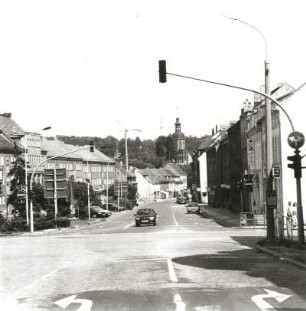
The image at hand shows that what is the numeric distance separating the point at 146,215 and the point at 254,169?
1438 cm

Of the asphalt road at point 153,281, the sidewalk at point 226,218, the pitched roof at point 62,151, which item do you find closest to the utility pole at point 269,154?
the asphalt road at point 153,281

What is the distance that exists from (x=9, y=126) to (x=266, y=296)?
91037mm

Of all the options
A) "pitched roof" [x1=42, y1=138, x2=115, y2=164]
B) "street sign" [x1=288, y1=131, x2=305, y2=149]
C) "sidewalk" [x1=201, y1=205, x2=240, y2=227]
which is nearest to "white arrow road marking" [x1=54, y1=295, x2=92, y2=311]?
"street sign" [x1=288, y1=131, x2=305, y2=149]

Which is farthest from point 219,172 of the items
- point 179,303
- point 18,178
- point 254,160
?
point 179,303

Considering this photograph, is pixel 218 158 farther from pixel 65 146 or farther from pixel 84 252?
pixel 84 252

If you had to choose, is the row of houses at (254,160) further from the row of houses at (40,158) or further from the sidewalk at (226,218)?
the row of houses at (40,158)

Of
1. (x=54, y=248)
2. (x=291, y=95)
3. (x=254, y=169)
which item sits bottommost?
(x=54, y=248)

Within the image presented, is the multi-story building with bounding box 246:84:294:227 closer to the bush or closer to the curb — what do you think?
the bush

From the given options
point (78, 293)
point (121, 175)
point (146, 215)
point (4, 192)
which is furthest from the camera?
point (121, 175)

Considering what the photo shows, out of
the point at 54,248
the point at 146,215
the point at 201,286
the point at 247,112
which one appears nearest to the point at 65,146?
the point at 247,112

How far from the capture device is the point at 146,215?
2019 inches

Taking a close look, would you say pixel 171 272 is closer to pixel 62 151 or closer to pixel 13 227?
pixel 13 227

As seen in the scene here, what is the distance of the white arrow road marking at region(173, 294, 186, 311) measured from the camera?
10493 mm

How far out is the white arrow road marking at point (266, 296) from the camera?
1059cm
